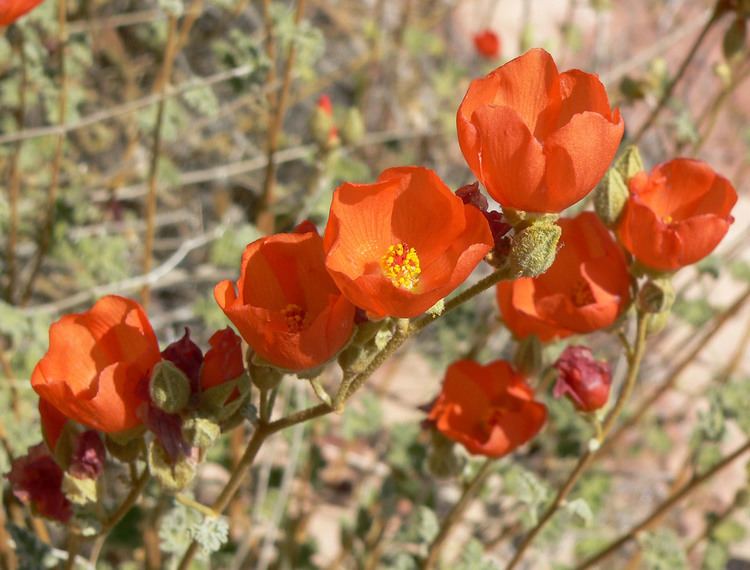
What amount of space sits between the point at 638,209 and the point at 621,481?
2.05 m

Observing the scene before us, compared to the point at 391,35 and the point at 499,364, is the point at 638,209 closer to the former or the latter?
the point at 499,364

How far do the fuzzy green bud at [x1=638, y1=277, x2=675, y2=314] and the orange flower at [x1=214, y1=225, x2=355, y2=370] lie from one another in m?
0.49

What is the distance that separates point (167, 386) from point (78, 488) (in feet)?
0.75

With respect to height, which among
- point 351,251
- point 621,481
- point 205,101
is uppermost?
Answer: point 351,251

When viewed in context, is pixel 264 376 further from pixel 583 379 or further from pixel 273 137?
pixel 273 137

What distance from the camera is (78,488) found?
3.48 feet

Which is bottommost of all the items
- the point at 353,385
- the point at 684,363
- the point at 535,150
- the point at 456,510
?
the point at 684,363

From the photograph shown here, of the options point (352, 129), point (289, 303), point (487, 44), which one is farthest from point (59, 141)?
point (487, 44)

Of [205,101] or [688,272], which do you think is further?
[688,272]

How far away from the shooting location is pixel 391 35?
3.61m

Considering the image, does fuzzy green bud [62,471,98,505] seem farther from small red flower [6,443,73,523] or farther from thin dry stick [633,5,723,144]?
thin dry stick [633,5,723,144]

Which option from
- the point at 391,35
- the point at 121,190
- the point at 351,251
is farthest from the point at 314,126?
the point at 391,35

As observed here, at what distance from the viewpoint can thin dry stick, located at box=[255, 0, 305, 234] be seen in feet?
6.21

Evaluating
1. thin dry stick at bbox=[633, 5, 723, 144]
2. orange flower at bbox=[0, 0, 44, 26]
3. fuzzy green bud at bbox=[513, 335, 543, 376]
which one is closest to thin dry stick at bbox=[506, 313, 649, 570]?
fuzzy green bud at bbox=[513, 335, 543, 376]
